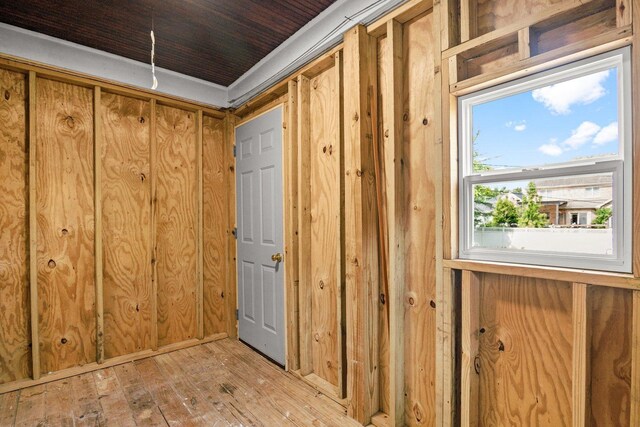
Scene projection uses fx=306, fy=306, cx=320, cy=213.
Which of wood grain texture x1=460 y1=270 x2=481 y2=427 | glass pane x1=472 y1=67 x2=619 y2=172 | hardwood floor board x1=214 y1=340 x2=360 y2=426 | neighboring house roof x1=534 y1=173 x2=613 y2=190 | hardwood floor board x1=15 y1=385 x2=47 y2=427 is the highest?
glass pane x1=472 y1=67 x2=619 y2=172

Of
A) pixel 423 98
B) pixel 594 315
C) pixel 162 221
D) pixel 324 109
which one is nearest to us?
pixel 594 315

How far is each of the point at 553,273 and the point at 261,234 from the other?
217 cm

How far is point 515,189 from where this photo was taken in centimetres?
137

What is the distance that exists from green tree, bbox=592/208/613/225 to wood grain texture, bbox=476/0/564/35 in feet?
2.65

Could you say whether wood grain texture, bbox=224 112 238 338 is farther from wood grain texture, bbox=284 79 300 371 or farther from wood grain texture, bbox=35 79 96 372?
wood grain texture, bbox=35 79 96 372

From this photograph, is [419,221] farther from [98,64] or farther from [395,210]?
[98,64]

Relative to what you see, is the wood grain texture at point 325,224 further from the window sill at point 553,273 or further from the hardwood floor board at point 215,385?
the window sill at point 553,273

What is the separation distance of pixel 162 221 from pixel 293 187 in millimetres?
1377

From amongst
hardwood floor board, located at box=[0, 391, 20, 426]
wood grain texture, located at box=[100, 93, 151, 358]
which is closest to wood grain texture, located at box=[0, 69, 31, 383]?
hardwood floor board, located at box=[0, 391, 20, 426]

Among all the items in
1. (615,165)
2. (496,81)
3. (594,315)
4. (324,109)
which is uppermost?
(324,109)

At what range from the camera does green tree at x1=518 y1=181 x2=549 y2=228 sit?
130 cm

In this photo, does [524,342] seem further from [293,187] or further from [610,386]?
[293,187]

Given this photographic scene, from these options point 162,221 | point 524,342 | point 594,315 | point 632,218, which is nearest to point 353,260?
point 524,342

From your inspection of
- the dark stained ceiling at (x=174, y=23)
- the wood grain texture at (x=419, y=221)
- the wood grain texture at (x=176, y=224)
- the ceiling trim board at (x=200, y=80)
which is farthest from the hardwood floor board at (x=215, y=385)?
the dark stained ceiling at (x=174, y=23)
